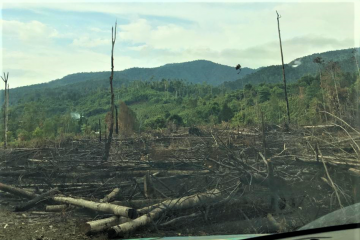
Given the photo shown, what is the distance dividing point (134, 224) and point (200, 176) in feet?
3.42

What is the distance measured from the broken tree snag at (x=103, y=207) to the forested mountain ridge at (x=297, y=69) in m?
2.15

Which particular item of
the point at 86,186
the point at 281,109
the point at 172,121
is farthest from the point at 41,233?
the point at 281,109

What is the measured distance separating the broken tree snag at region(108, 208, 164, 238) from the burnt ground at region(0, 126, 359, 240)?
0.06 metres

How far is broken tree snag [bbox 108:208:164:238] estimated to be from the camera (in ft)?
11.0

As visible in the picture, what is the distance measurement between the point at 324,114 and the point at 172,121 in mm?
1881

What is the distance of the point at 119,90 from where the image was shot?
4715 mm

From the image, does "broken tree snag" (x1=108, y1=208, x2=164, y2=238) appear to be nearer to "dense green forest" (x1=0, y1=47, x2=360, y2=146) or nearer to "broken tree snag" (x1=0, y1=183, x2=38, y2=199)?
"dense green forest" (x1=0, y1=47, x2=360, y2=146)

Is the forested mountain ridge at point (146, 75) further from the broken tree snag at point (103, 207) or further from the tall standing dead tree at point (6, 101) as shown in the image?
the broken tree snag at point (103, 207)

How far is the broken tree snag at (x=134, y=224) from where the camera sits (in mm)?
3355

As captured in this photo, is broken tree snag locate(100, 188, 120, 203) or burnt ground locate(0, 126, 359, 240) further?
broken tree snag locate(100, 188, 120, 203)

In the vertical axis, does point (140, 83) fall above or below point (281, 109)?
above

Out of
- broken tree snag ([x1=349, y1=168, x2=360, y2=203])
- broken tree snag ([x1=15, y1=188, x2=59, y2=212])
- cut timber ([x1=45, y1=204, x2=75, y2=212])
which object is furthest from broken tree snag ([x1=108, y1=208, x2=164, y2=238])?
broken tree snag ([x1=349, y1=168, x2=360, y2=203])

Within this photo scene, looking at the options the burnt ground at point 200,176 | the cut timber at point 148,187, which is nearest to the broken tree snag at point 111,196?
the burnt ground at point 200,176

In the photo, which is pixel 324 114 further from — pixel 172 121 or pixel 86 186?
pixel 86 186
